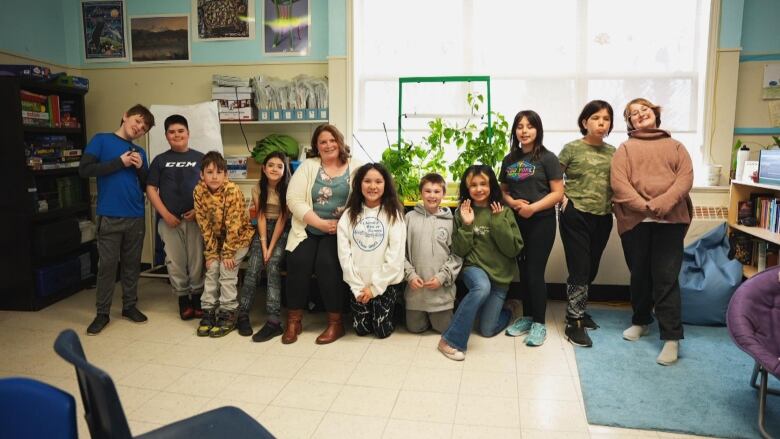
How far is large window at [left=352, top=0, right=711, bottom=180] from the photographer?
394cm

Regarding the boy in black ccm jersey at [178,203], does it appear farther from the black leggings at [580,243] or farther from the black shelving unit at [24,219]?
the black leggings at [580,243]

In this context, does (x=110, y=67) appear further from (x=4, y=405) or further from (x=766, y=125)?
(x=766, y=125)

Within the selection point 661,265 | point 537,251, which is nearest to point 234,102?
point 537,251

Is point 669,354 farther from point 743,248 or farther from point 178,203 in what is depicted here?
point 178,203

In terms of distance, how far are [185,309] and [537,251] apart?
2.24 metres

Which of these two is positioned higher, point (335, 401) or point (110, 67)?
point (110, 67)

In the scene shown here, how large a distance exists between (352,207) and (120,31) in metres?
2.86

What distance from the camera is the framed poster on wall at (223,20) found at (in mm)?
4383

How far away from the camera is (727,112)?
12.5ft

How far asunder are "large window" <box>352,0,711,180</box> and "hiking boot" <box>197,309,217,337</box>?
1683 millimetres

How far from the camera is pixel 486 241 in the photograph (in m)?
3.28

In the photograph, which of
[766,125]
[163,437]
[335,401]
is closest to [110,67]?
[335,401]

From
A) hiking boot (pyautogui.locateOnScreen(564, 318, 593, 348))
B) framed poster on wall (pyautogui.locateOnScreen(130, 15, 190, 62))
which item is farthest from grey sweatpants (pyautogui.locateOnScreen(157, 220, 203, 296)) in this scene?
hiking boot (pyautogui.locateOnScreen(564, 318, 593, 348))

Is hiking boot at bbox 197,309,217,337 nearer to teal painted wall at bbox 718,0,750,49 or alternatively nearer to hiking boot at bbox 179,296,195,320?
hiking boot at bbox 179,296,195,320
